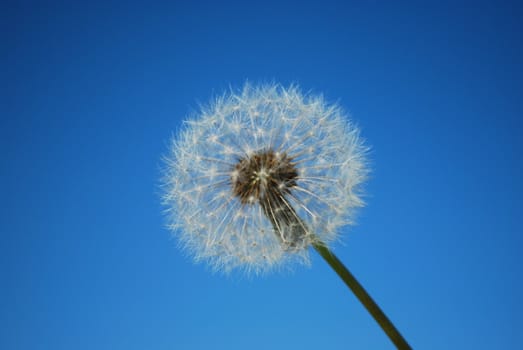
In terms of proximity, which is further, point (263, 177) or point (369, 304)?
point (263, 177)

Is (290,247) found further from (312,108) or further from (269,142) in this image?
(312,108)

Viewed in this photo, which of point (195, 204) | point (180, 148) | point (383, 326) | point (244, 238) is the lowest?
point (383, 326)

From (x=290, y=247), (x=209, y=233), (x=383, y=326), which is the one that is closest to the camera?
(x=383, y=326)

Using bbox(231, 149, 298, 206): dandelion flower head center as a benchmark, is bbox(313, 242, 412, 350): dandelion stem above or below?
below

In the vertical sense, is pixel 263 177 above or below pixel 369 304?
above

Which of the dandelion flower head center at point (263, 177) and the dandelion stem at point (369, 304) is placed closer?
the dandelion stem at point (369, 304)

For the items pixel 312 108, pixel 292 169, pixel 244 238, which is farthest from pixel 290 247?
pixel 312 108

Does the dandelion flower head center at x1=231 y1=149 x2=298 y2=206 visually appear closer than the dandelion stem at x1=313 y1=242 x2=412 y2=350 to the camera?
No

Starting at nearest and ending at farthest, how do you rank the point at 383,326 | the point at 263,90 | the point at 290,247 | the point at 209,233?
1. the point at 383,326
2. the point at 290,247
3. the point at 209,233
4. the point at 263,90
